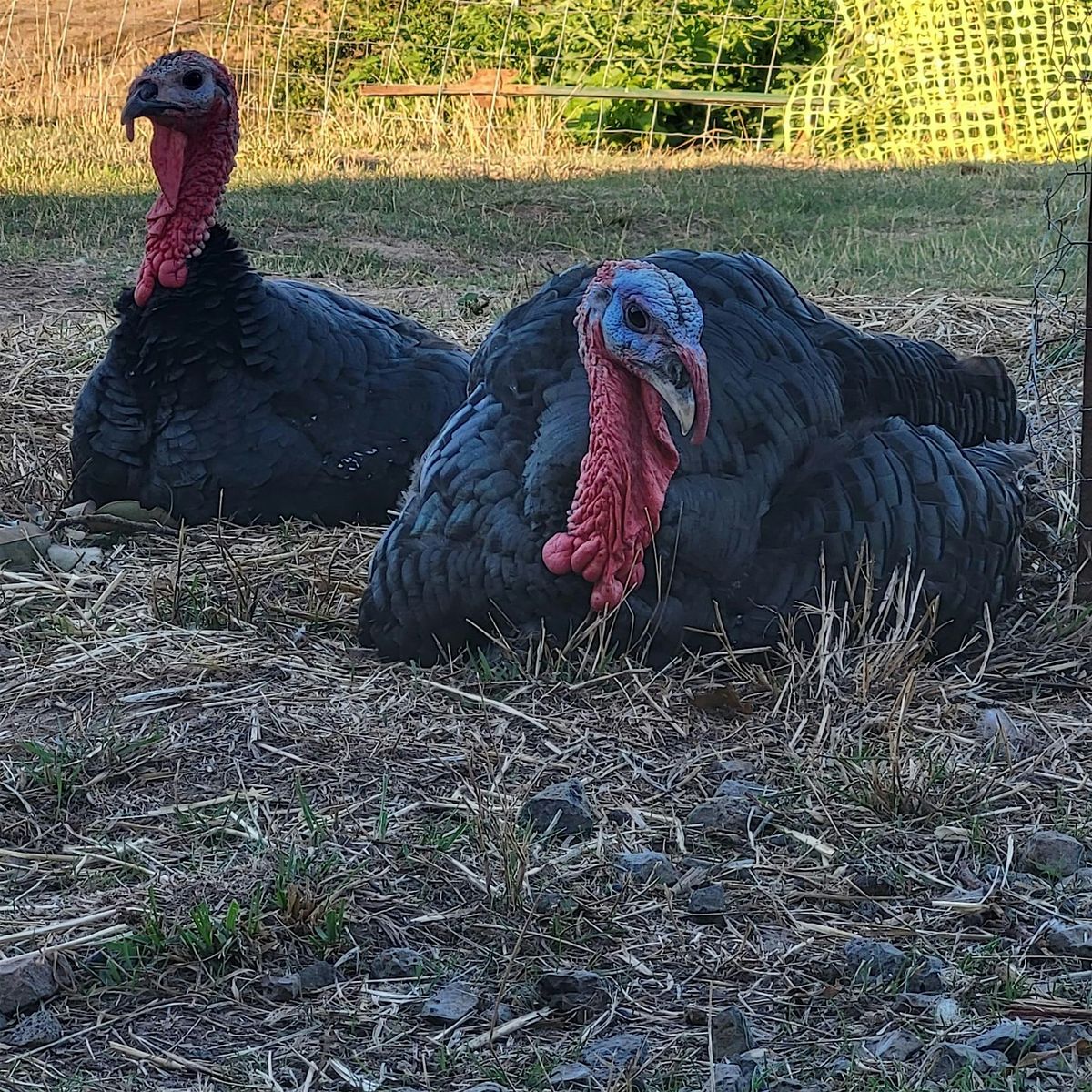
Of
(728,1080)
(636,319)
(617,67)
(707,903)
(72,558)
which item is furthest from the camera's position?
(617,67)

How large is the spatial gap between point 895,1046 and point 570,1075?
1.41 feet

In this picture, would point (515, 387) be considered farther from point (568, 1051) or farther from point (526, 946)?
point (568, 1051)

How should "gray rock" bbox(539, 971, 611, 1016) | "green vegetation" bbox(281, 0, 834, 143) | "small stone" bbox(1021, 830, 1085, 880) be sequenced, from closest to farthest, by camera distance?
1. "gray rock" bbox(539, 971, 611, 1016)
2. "small stone" bbox(1021, 830, 1085, 880)
3. "green vegetation" bbox(281, 0, 834, 143)

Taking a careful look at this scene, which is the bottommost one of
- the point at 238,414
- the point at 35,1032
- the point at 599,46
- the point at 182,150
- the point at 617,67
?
the point at 35,1032

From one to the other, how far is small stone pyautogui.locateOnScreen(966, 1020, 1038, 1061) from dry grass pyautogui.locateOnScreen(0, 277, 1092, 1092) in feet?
0.11

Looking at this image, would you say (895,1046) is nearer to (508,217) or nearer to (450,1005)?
(450,1005)

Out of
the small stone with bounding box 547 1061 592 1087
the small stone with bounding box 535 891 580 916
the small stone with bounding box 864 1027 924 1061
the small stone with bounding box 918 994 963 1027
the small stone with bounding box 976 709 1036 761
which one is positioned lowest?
the small stone with bounding box 547 1061 592 1087

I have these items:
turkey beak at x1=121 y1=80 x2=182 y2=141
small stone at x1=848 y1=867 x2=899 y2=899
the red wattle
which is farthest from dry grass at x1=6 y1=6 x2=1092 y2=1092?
turkey beak at x1=121 y1=80 x2=182 y2=141

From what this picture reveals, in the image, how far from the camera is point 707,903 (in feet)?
8.49

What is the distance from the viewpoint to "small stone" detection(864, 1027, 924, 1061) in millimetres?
2199

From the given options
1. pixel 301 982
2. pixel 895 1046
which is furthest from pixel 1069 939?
pixel 301 982

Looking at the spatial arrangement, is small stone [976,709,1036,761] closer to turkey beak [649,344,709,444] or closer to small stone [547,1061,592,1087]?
turkey beak [649,344,709,444]

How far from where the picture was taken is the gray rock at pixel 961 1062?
2.15m

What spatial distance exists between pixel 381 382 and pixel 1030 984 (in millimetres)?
2602
